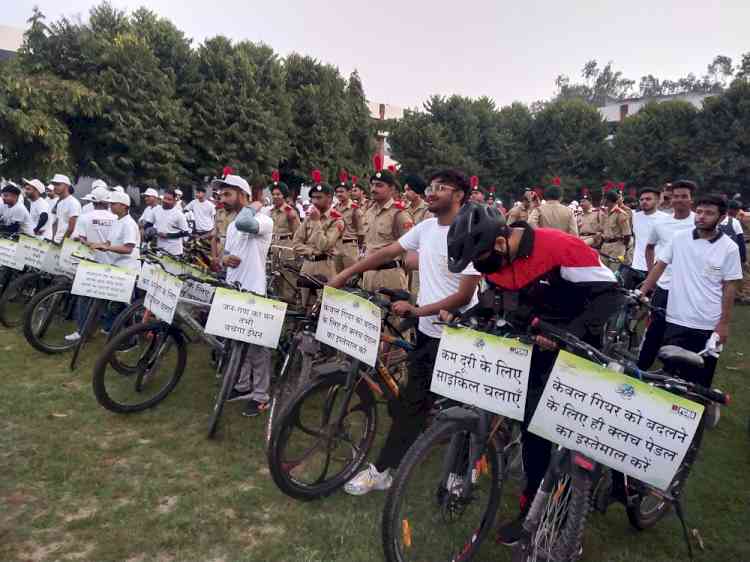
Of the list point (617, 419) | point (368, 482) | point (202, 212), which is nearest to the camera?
point (617, 419)

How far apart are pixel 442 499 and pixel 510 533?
1.56 ft

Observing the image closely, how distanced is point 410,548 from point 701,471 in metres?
2.49

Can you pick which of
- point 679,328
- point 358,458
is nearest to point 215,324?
point 358,458

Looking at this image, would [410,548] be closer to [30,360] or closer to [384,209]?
[384,209]

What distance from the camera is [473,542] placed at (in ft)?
9.02

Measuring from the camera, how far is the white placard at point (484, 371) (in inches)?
98.3

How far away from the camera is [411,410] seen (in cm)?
316

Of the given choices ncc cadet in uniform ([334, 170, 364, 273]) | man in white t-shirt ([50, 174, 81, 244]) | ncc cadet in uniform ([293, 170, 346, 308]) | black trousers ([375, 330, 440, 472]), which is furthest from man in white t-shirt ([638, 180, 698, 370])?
man in white t-shirt ([50, 174, 81, 244])

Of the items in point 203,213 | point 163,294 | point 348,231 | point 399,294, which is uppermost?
point 348,231

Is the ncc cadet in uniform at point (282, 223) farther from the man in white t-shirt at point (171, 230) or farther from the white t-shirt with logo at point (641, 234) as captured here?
the white t-shirt with logo at point (641, 234)

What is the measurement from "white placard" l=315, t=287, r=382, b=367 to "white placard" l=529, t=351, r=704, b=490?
1.01 m

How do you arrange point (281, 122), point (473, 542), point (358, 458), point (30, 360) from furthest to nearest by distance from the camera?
point (281, 122) → point (30, 360) → point (358, 458) → point (473, 542)

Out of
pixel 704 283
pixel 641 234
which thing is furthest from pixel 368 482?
pixel 641 234

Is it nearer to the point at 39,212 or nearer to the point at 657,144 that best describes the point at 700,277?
the point at 39,212
